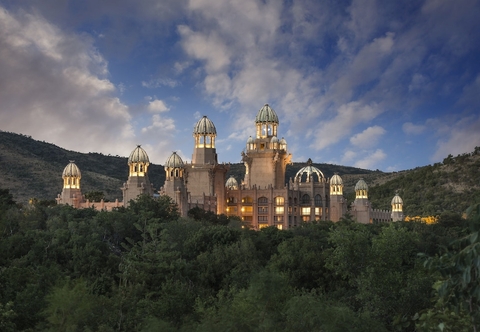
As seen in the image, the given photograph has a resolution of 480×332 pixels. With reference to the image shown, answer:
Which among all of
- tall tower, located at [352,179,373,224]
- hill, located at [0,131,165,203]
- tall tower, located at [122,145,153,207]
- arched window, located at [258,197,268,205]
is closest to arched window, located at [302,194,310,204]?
arched window, located at [258,197,268,205]

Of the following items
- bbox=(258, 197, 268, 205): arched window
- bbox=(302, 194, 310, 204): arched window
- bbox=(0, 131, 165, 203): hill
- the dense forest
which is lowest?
the dense forest

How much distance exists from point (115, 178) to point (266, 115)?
47631 millimetres

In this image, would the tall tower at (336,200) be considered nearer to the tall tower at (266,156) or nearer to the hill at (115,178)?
the tall tower at (266,156)

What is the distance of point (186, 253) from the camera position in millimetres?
58625

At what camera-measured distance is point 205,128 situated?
362ft

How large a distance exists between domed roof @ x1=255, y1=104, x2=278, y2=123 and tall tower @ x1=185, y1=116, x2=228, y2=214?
13.1m

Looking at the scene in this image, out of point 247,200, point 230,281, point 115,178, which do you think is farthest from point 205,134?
point 230,281

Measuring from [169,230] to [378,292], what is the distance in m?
30.5

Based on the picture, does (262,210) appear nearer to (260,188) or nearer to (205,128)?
(260,188)

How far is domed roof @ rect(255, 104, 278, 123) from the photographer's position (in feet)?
398

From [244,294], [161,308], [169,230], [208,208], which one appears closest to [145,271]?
[161,308]

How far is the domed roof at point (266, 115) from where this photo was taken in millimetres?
121419

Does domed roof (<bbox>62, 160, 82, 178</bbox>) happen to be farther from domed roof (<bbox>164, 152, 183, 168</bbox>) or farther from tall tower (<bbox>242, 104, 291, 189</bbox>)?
tall tower (<bbox>242, 104, 291, 189</bbox>)

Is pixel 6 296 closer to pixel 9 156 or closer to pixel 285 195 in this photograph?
pixel 285 195
